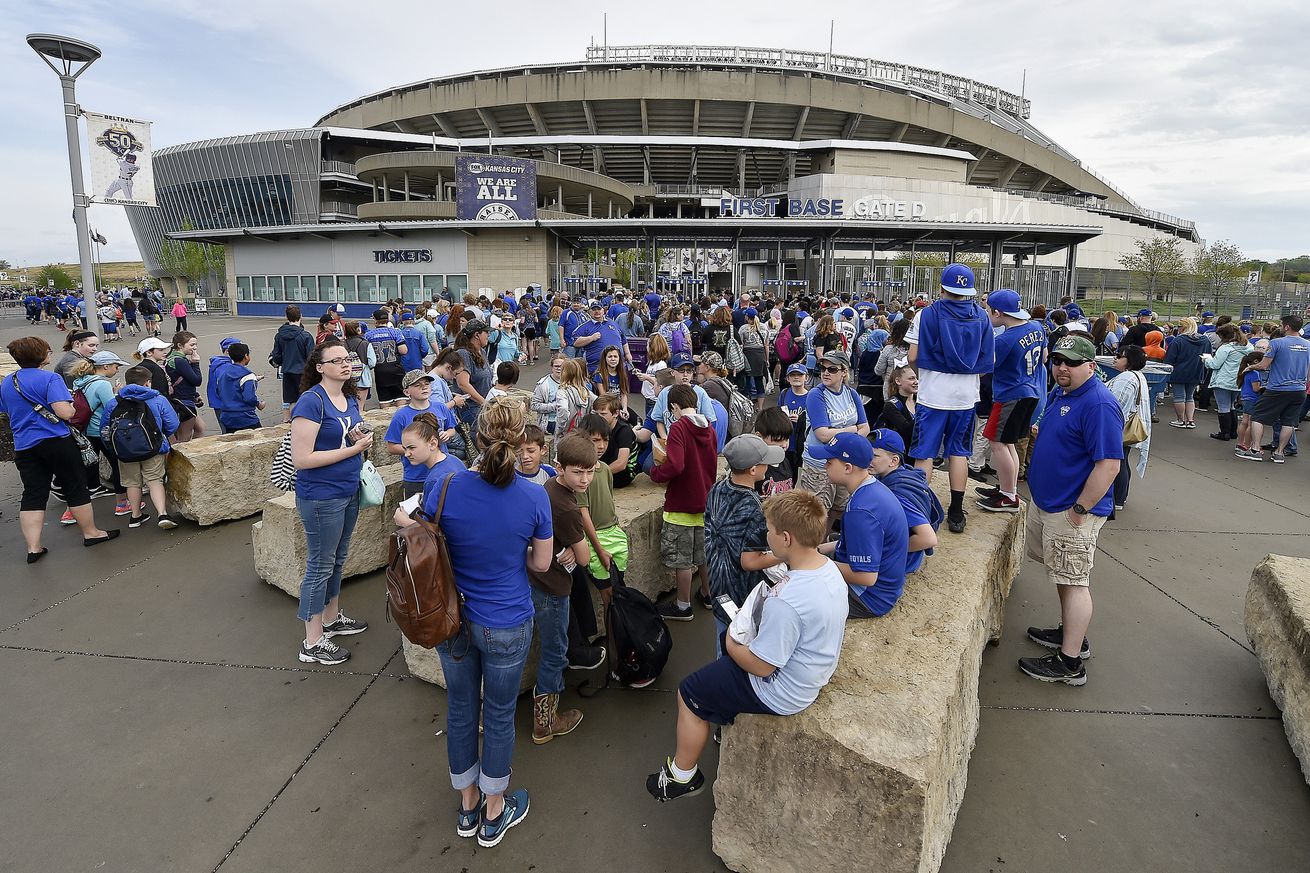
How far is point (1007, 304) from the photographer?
18.2 ft

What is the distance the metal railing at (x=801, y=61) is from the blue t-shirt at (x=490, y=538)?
5403 centimetres

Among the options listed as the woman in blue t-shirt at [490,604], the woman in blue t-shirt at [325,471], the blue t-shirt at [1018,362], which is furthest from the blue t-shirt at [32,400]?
the blue t-shirt at [1018,362]

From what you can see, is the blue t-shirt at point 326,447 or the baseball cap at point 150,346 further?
the baseball cap at point 150,346

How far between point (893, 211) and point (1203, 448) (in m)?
29.2

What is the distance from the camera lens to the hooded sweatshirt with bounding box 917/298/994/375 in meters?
4.67

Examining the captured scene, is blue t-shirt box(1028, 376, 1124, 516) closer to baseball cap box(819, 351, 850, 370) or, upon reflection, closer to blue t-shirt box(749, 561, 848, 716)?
baseball cap box(819, 351, 850, 370)

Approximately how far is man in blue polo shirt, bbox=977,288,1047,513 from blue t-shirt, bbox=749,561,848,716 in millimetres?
3379

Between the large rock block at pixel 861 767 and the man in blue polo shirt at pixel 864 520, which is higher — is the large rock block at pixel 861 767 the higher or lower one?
the lower one

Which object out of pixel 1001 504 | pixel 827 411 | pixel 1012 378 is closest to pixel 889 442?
pixel 827 411

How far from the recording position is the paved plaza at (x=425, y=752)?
2.85 metres

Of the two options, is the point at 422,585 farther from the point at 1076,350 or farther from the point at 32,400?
the point at 32,400

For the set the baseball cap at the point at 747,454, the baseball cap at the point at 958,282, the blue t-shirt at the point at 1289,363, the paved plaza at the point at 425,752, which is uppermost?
the baseball cap at the point at 958,282

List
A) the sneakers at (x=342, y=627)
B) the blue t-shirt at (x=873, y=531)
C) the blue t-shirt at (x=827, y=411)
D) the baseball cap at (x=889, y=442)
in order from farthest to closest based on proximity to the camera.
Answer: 1. the blue t-shirt at (x=827, y=411)
2. the sneakers at (x=342, y=627)
3. the baseball cap at (x=889, y=442)
4. the blue t-shirt at (x=873, y=531)

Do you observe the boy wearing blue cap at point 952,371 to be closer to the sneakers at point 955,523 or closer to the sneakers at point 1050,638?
the sneakers at point 955,523
